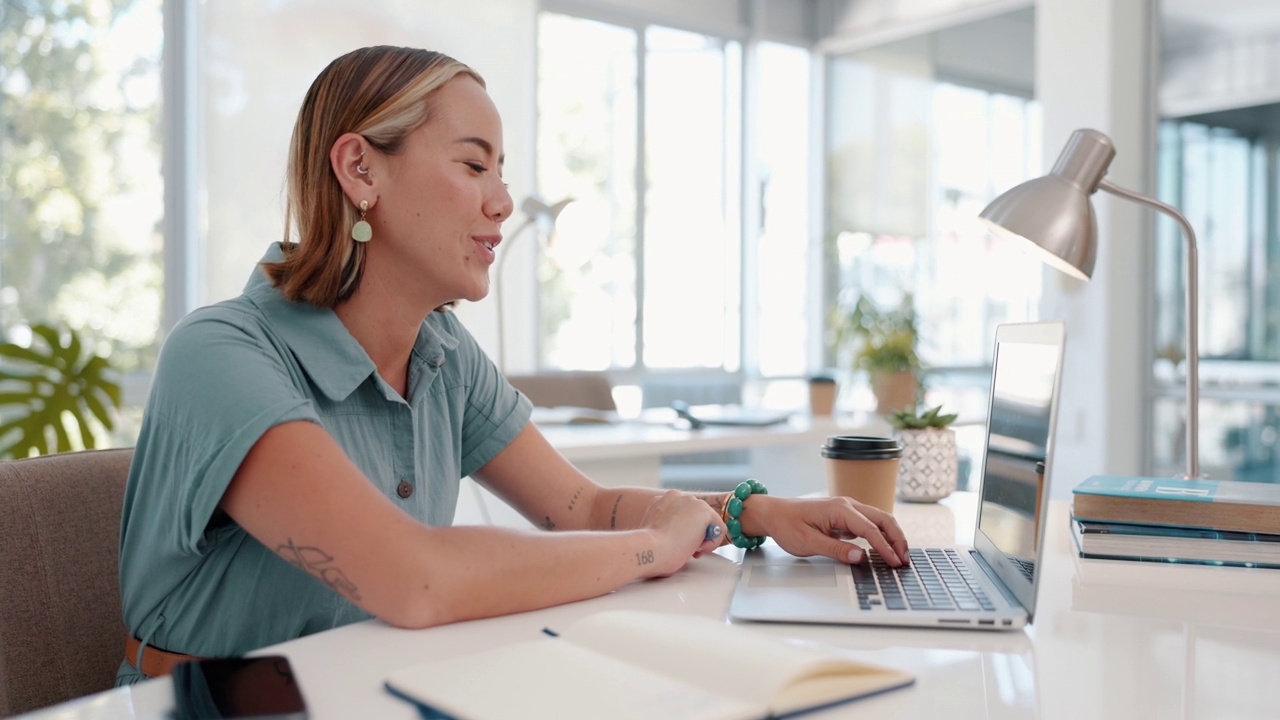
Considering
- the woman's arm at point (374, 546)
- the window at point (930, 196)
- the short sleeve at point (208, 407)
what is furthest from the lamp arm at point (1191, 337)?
the window at point (930, 196)

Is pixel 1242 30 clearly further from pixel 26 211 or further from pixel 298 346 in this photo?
pixel 26 211

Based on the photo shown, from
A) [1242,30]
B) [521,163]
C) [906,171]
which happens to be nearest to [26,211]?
[521,163]

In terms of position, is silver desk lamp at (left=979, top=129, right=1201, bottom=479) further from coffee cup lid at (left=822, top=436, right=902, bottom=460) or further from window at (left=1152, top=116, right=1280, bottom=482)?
window at (left=1152, top=116, right=1280, bottom=482)

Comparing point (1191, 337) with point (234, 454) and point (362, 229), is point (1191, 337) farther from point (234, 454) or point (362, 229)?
point (234, 454)

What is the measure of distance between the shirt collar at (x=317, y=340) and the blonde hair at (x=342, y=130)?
0.02 m

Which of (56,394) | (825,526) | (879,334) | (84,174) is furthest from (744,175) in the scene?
(825,526)

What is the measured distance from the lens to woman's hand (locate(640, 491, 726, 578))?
116 cm

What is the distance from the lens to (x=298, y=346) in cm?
121

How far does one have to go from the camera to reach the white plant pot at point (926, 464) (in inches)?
70.3

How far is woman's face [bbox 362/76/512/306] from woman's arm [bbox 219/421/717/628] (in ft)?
1.22

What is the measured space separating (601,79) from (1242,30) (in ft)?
9.03

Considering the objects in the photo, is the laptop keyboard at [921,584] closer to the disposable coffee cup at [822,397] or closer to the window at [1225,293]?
the disposable coffee cup at [822,397]

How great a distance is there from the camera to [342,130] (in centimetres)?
132

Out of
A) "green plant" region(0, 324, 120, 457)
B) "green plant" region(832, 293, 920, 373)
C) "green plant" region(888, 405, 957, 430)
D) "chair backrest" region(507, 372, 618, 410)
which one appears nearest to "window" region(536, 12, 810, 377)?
"green plant" region(832, 293, 920, 373)
